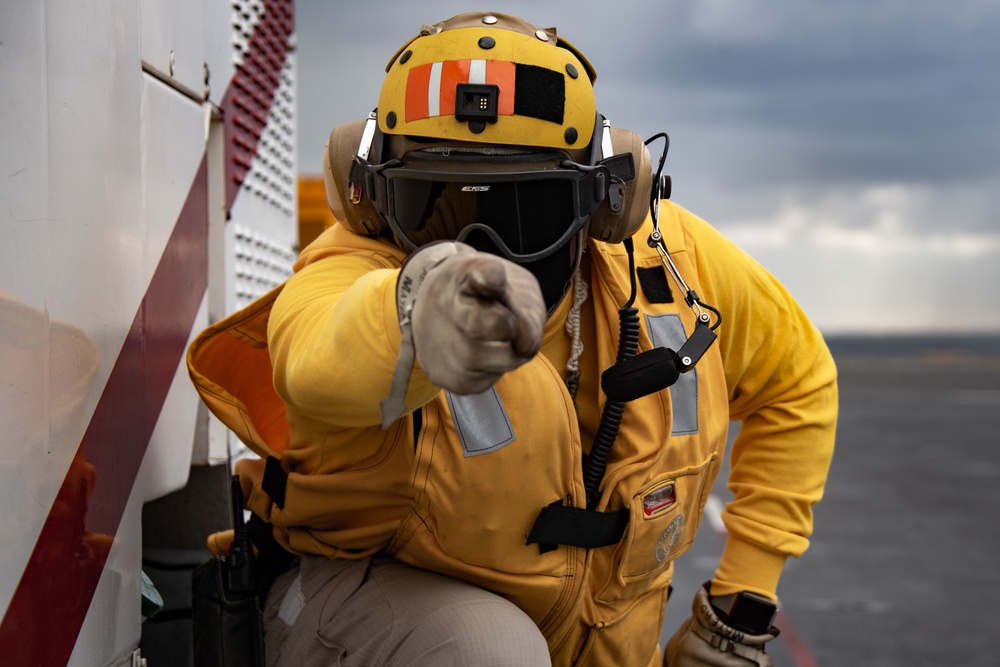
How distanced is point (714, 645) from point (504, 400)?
86 centimetres

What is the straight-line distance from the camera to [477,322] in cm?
123

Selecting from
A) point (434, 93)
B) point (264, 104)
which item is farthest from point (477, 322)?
point (264, 104)

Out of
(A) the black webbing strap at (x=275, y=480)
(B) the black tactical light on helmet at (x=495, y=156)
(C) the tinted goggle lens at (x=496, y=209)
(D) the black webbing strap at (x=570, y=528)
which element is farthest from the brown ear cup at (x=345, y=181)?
(D) the black webbing strap at (x=570, y=528)

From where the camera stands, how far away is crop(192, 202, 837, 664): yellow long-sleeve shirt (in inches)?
73.4

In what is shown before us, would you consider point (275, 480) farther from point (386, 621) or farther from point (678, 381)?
point (678, 381)

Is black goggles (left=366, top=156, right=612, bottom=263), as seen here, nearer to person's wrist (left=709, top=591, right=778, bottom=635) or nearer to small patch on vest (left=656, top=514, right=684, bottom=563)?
small patch on vest (left=656, top=514, right=684, bottom=563)

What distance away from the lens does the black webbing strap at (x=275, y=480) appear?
2.10 metres

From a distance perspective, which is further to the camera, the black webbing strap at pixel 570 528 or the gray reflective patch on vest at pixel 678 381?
the gray reflective patch on vest at pixel 678 381

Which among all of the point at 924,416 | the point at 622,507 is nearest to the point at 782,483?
the point at 622,507

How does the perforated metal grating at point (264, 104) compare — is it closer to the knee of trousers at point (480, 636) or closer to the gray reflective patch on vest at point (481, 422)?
the gray reflective patch on vest at point (481, 422)

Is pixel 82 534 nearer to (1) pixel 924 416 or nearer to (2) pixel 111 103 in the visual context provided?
(2) pixel 111 103

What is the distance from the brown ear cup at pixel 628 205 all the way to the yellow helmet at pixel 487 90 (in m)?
0.10

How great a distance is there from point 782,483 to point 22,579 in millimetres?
1627

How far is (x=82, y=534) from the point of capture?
1.57 metres
